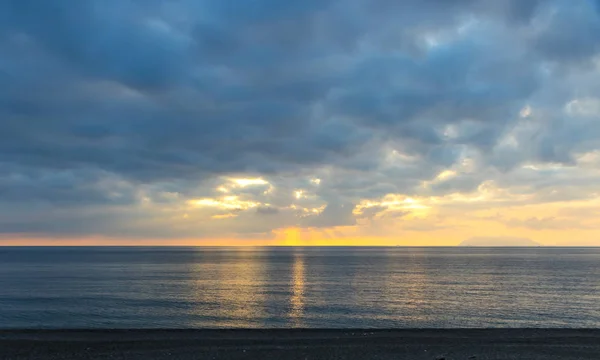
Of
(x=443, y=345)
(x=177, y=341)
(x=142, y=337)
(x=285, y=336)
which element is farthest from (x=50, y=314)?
(x=443, y=345)

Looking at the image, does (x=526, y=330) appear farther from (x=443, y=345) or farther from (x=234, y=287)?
(x=234, y=287)

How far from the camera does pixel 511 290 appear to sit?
270ft

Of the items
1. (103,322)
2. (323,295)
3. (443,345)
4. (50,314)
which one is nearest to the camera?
(443,345)

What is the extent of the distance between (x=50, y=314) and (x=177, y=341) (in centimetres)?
2944

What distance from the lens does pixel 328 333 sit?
3662 centimetres

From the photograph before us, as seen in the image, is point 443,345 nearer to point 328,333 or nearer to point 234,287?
point 328,333

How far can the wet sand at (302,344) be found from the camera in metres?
28.1

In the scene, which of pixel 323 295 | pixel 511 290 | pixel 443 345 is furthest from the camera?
pixel 511 290

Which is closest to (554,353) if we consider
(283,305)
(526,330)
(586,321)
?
(526,330)

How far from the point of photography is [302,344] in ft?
104

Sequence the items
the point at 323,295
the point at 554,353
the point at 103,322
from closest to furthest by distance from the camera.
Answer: the point at 554,353, the point at 103,322, the point at 323,295

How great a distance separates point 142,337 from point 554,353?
90.0 feet

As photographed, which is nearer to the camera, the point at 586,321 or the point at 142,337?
the point at 142,337

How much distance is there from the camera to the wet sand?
2809 cm
